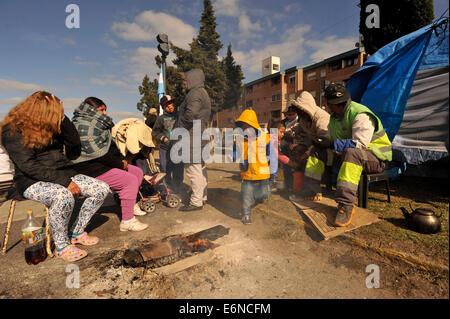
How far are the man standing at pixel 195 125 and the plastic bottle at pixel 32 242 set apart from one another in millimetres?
1997

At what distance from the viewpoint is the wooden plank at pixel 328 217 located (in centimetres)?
263

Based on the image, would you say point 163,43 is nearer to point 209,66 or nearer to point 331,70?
point 209,66

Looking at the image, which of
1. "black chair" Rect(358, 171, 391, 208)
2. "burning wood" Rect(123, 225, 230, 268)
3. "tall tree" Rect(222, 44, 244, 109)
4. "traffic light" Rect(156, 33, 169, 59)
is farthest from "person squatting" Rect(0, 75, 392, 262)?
"tall tree" Rect(222, 44, 244, 109)

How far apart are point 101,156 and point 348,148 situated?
3.36 meters

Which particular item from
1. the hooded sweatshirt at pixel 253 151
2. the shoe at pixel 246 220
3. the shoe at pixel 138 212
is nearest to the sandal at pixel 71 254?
the shoe at pixel 138 212

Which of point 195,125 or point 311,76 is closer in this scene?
point 195,125

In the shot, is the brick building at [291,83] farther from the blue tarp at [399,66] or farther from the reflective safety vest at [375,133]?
the reflective safety vest at [375,133]

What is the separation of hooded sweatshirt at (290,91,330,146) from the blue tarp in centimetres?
146

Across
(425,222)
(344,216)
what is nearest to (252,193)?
(344,216)

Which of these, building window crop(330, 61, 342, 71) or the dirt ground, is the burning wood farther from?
building window crop(330, 61, 342, 71)

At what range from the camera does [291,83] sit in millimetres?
28781

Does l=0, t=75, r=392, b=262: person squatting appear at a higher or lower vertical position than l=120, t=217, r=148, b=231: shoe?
higher

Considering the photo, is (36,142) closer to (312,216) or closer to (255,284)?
(255,284)

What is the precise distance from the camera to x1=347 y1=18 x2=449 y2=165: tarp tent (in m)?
4.21
